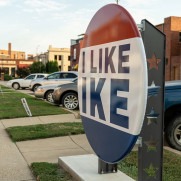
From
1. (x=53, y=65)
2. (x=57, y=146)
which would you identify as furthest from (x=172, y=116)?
(x=53, y=65)

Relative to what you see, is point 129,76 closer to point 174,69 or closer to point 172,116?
point 172,116

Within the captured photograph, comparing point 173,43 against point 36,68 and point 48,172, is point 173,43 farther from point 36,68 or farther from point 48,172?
point 36,68

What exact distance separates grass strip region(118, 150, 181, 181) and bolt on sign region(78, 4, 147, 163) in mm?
1418

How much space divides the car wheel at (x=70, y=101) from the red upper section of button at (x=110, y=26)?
9702mm

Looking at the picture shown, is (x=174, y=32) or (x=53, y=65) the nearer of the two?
(x=174, y=32)

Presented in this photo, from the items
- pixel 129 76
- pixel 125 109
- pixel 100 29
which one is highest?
pixel 100 29

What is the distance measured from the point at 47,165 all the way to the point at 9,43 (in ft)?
406

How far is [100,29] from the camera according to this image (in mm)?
2875

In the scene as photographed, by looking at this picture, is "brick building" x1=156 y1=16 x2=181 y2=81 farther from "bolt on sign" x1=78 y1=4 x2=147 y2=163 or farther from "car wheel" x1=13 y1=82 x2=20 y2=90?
"bolt on sign" x1=78 y1=4 x2=147 y2=163

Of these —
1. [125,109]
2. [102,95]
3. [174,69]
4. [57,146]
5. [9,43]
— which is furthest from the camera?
[9,43]

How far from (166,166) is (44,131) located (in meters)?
3.39

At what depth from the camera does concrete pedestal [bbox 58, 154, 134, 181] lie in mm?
3615

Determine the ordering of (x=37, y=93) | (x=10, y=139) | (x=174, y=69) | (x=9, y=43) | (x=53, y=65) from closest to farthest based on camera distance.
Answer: (x=10, y=139), (x=37, y=93), (x=174, y=69), (x=53, y=65), (x=9, y=43)

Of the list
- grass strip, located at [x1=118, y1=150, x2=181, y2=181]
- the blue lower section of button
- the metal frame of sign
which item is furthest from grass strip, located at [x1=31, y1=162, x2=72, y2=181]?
the metal frame of sign
